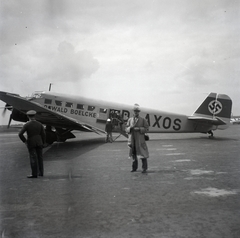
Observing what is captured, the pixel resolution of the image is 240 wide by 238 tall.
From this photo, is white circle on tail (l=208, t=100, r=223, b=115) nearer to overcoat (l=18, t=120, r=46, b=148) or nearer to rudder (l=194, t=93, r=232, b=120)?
rudder (l=194, t=93, r=232, b=120)

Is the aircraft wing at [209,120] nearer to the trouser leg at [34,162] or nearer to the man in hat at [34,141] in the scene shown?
the man in hat at [34,141]

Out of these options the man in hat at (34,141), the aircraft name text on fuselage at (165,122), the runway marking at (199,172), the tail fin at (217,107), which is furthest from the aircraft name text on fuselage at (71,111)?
the runway marking at (199,172)

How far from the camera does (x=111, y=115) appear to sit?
1706 centimetres

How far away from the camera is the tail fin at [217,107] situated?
18312mm

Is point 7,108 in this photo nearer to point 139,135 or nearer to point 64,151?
point 64,151

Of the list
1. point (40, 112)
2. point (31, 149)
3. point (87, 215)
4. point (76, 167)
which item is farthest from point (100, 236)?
point (40, 112)

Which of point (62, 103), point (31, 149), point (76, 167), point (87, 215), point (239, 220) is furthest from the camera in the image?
point (62, 103)

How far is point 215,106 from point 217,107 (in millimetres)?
139

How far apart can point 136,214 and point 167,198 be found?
0.97 metres

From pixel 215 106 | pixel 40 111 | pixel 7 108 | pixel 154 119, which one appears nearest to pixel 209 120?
pixel 215 106

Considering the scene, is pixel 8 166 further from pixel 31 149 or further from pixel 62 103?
pixel 62 103

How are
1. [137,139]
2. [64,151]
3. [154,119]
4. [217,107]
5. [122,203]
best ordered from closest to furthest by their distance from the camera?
1. [122,203]
2. [137,139]
3. [64,151]
4. [154,119]
5. [217,107]

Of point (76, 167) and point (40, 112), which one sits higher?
point (40, 112)

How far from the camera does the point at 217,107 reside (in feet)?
60.1
